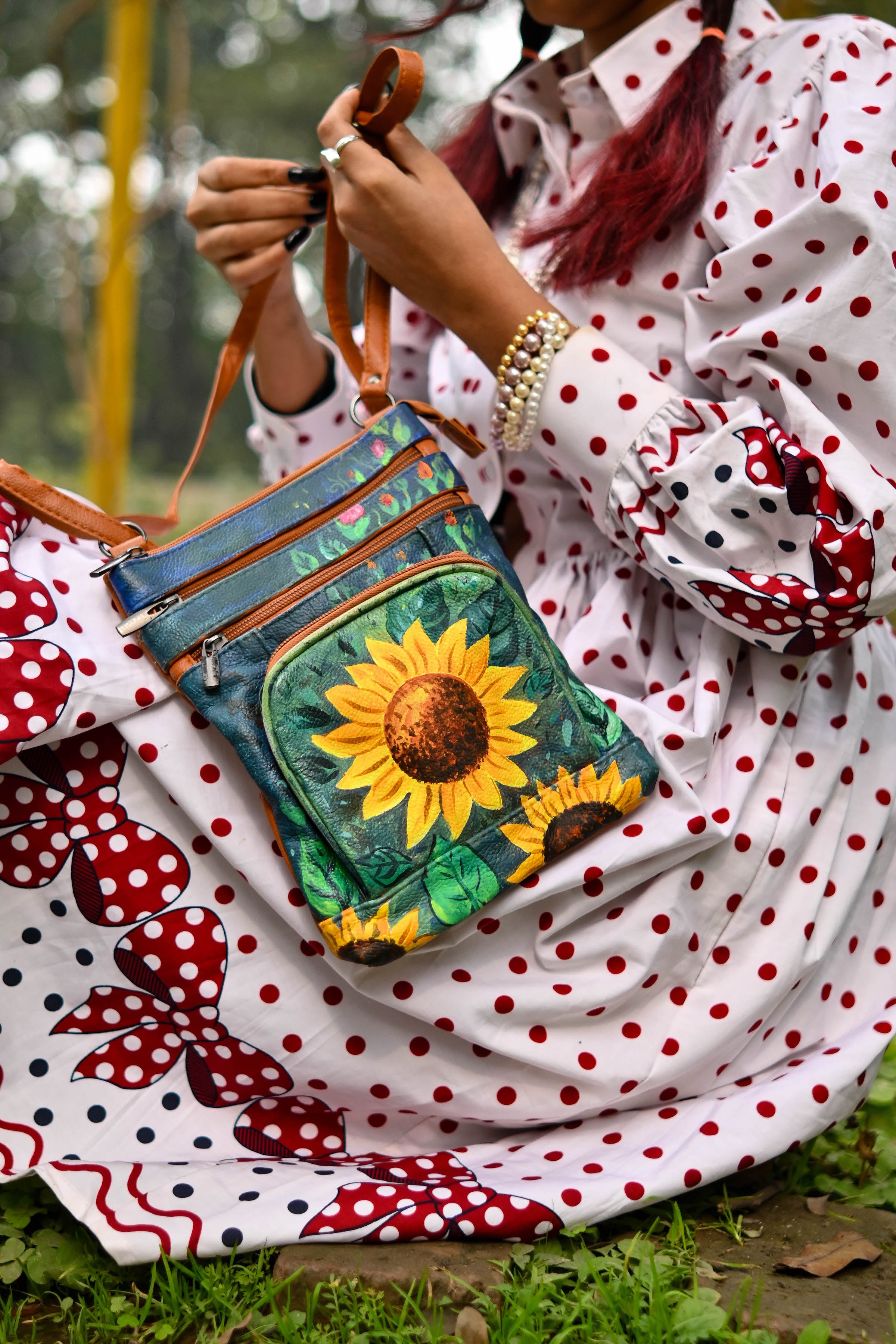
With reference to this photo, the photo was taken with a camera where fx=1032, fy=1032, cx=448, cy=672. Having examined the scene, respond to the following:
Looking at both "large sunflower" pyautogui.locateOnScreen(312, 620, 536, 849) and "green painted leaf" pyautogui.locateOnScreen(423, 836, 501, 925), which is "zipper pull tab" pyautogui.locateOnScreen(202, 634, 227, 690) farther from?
"green painted leaf" pyautogui.locateOnScreen(423, 836, 501, 925)

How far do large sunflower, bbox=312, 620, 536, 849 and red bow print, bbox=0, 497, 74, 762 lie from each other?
23 cm

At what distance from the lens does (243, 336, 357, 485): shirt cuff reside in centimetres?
152

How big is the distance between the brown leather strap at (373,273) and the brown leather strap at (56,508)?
0.29 meters

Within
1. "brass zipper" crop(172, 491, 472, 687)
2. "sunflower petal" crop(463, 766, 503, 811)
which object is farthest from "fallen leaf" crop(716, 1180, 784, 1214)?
"brass zipper" crop(172, 491, 472, 687)

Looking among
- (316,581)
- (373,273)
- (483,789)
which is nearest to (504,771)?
(483,789)

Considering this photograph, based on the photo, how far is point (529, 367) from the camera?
1.05 meters

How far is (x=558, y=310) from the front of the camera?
107 cm

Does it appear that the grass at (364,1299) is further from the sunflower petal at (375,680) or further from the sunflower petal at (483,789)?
the sunflower petal at (375,680)

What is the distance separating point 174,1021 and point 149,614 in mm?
396

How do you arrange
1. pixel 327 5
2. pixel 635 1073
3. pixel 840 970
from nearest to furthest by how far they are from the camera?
pixel 635 1073 < pixel 840 970 < pixel 327 5

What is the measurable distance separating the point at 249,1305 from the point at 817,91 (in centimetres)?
125

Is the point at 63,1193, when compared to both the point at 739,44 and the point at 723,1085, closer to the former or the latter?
the point at 723,1085

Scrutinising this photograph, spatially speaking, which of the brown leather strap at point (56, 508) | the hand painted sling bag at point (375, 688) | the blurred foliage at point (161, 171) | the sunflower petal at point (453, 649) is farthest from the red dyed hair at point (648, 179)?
the blurred foliage at point (161, 171)

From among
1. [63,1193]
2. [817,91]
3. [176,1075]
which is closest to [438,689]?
[176,1075]
